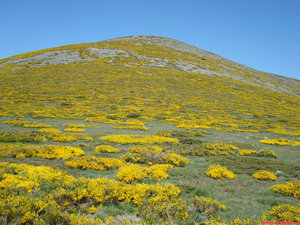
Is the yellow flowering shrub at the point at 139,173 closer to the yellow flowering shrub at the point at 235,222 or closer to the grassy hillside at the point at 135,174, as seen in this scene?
the grassy hillside at the point at 135,174

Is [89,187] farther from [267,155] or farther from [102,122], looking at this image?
[102,122]

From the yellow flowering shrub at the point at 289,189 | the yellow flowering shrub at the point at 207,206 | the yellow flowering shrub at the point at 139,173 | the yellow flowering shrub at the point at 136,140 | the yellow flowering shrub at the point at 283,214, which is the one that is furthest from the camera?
the yellow flowering shrub at the point at 136,140

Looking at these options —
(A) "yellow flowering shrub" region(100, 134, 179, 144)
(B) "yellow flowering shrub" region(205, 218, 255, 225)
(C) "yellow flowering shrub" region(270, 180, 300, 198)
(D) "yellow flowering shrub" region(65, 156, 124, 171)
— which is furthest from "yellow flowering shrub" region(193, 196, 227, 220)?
(A) "yellow flowering shrub" region(100, 134, 179, 144)

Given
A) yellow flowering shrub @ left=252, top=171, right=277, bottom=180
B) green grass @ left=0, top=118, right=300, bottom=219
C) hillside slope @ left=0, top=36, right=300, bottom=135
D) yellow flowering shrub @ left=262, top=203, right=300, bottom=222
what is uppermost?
hillside slope @ left=0, top=36, right=300, bottom=135

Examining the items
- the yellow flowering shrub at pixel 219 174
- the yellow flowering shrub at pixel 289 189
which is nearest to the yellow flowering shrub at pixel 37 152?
the yellow flowering shrub at pixel 219 174

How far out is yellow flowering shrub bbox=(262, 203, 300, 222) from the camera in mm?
5998

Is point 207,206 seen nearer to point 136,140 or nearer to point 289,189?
point 289,189

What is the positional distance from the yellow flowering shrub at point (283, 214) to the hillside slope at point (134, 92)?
1782cm

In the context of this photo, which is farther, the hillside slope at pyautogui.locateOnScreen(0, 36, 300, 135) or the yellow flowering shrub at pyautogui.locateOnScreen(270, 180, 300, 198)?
the hillside slope at pyautogui.locateOnScreen(0, 36, 300, 135)

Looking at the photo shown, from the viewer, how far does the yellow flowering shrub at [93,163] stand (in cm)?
956

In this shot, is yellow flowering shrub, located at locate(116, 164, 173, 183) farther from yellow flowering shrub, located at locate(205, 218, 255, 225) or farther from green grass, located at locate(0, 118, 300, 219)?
yellow flowering shrub, located at locate(205, 218, 255, 225)

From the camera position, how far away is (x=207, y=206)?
679cm

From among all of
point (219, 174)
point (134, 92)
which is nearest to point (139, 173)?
point (219, 174)

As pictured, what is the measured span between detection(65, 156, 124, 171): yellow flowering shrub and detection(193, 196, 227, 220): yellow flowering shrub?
4.65 m
